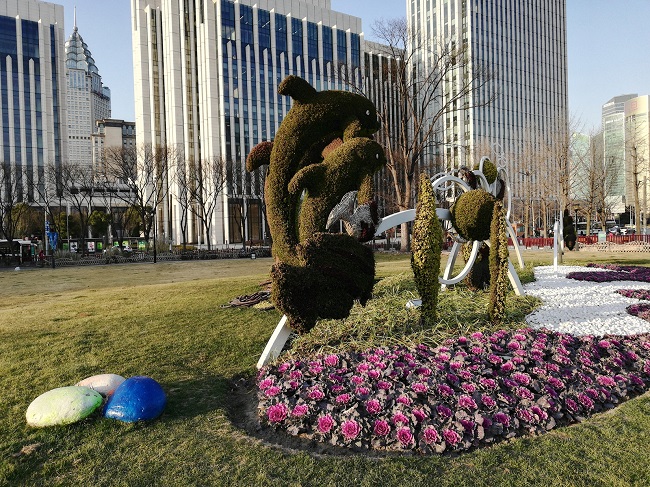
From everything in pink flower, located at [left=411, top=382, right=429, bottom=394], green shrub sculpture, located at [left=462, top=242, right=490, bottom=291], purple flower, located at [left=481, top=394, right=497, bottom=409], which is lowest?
purple flower, located at [left=481, top=394, right=497, bottom=409]

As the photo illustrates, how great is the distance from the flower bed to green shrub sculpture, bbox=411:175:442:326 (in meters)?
0.88

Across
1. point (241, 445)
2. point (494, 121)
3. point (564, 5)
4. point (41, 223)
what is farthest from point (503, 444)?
point (564, 5)

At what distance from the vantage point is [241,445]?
14.0 ft

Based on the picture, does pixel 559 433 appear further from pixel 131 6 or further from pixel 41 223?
pixel 131 6

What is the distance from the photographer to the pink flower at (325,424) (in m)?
4.39

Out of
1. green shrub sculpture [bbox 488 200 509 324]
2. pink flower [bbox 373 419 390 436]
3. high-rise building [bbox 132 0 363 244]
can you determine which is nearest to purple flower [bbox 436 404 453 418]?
pink flower [bbox 373 419 390 436]

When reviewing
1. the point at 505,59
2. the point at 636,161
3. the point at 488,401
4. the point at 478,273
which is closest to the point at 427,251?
the point at 488,401

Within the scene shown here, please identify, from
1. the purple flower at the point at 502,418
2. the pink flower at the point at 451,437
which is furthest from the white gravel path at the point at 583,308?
the pink flower at the point at 451,437

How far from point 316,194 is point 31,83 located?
3270 inches

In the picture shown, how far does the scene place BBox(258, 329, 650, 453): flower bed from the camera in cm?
433

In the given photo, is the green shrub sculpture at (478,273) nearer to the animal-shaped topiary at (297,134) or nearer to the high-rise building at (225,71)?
the animal-shaped topiary at (297,134)

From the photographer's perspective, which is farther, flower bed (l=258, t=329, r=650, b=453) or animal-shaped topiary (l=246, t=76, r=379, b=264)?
animal-shaped topiary (l=246, t=76, r=379, b=264)

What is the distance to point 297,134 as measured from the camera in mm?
7957

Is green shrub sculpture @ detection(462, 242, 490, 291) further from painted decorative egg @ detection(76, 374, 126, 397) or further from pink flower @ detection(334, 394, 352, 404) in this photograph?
painted decorative egg @ detection(76, 374, 126, 397)
